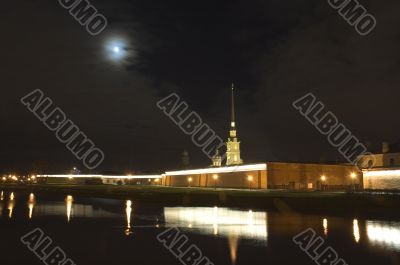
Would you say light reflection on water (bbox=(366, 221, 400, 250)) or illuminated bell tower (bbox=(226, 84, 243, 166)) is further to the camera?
illuminated bell tower (bbox=(226, 84, 243, 166))

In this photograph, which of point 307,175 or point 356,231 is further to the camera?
point 307,175

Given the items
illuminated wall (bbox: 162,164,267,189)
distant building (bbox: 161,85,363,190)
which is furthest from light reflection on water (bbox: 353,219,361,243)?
illuminated wall (bbox: 162,164,267,189)

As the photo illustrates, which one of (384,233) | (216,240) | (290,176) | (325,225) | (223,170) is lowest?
(216,240)

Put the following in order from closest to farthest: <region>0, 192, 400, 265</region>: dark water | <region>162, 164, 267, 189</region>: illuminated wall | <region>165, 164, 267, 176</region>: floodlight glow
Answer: <region>0, 192, 400, 265</region>: dark water, <region>162, 164, 267, 189</region>: illuminated wall, <region>165, 164, 267, 176</region>: floodlight glow

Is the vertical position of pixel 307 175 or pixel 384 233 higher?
pixel 307 175

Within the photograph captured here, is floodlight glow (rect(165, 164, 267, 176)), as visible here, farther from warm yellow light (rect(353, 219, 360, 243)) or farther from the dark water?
the dark water

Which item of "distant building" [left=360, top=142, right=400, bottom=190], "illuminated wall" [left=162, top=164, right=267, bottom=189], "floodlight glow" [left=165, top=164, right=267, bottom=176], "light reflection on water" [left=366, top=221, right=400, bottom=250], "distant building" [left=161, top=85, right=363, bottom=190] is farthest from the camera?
"floodlight glow" [left=165, top=164, right=267, bottom=176]

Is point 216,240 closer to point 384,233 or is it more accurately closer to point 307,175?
point 384,233

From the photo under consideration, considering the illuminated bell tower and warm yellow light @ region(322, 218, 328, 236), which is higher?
the illuminated bell tower

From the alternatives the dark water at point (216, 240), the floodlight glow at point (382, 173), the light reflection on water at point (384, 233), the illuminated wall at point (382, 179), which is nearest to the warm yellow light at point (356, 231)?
the dark water at point (216, 240)

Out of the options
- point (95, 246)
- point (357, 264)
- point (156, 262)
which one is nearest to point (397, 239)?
point (357, 264)

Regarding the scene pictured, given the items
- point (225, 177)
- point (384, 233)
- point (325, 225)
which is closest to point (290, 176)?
point (225, 177)

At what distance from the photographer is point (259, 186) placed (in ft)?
260

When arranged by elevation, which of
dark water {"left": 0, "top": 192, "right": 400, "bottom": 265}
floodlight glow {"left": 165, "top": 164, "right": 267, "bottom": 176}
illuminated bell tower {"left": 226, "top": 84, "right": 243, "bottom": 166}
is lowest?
dark water {"left": 0, "top": 192, "right": 400, "bottom": 265}
